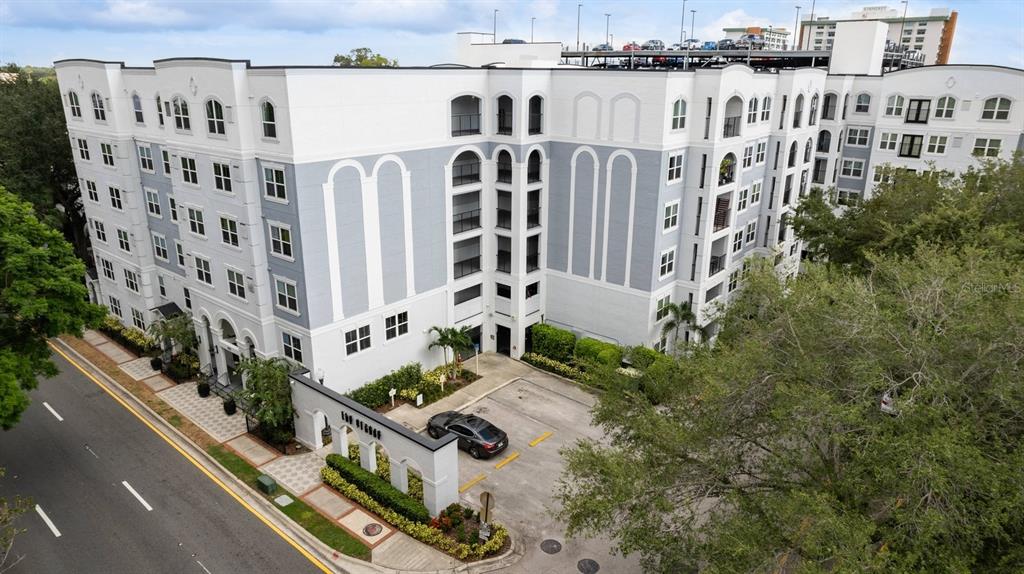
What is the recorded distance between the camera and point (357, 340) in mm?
33969

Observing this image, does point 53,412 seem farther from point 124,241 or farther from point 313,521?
point 313,521

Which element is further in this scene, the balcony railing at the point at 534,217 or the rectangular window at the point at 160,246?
the balcony railing at the point at 534,217

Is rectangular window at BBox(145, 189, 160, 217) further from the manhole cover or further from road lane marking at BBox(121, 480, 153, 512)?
the manhole cover

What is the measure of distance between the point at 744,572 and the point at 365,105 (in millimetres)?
26042

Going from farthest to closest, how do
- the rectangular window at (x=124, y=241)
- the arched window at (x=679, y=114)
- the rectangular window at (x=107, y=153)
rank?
1. the rectangular window at (x=124, y=241)
2. the rectangular window at (x=107, y=153)
3. the arched window at (x=679, y=114)

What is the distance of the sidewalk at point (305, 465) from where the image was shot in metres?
24.2

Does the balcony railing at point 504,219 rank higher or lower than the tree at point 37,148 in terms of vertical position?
lower

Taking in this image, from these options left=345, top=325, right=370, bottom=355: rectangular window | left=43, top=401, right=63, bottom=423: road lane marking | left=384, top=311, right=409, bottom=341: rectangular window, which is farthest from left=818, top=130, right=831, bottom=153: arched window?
left=43, top=401, right=63, bottom=423: road lane marking

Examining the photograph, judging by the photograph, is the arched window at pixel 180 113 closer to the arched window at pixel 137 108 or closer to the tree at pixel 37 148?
the arched window at pixel 137 108

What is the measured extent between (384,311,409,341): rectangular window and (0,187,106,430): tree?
13947 mm

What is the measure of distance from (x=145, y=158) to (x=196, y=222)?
23.4ft

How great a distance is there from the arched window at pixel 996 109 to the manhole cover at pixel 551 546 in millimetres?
46803

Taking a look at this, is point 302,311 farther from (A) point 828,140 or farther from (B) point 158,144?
(A) point 828,140

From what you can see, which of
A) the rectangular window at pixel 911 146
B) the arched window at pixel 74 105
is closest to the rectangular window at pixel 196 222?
the arched window at pixel 74 105
